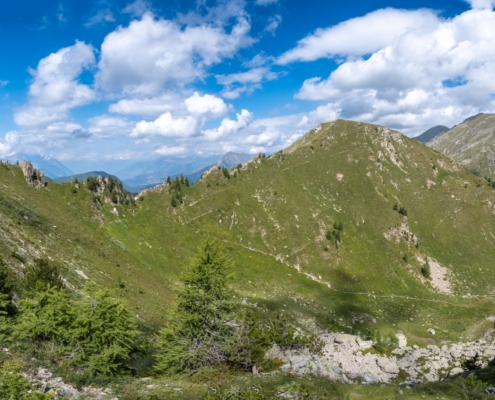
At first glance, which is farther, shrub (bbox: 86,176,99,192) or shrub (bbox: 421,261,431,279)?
shrub (bbox: 421,261,431,279)

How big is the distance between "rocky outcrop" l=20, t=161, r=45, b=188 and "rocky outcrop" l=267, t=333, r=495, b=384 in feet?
200

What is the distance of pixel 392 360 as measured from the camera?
4250cm

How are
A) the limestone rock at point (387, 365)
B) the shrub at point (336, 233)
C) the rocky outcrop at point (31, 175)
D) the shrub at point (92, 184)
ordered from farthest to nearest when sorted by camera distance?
the shrub at point (336, 233), the shrub at point (92, 184), the rocky outcrop at point (31, 175), the limestone rock at point (387, 365)

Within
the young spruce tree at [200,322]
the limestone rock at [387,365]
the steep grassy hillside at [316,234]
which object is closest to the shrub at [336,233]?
the steep grassy hillside at [316,234]

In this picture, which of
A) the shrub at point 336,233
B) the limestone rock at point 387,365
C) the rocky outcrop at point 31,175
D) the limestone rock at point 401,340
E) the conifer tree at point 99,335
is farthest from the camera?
the shrub at point 336,233

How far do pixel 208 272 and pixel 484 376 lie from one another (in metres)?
30.4

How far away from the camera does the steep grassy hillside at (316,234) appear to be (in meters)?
52.9

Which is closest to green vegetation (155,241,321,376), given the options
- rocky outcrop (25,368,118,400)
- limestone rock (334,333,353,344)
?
rocky outcrop (25,368,118,400)

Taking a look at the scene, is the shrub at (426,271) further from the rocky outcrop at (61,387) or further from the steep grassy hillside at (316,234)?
the rocky outcrop at (61,387)

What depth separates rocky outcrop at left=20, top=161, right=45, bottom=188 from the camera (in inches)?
2395

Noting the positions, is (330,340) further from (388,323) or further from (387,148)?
(387,148)

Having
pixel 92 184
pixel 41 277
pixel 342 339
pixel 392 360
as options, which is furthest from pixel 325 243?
pixel 41 277

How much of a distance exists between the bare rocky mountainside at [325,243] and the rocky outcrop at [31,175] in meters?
0.68

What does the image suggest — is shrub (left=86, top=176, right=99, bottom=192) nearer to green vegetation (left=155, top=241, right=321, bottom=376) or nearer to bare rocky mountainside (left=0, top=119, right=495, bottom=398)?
bare rocky mountainside (left=0, top=119, right=495, bottom=398)
